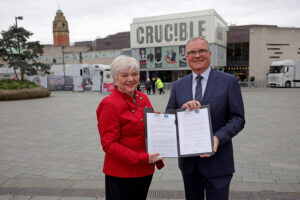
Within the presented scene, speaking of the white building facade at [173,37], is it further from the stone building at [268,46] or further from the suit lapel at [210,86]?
the suit lapel at [210,86]

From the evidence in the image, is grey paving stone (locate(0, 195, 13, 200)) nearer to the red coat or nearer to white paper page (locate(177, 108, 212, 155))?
the red coat

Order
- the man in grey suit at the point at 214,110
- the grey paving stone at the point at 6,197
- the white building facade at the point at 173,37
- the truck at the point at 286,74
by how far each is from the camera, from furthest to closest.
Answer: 1. the white building facade at the point at 173,37
2. the truck at the point at 286,74
3. the grey paving stone at the point at 6,197
4. the man in grey suit at the point at 214,110

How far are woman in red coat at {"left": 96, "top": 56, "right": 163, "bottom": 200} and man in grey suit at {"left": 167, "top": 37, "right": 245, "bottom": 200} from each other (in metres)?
0.40

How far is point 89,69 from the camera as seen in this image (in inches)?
1268

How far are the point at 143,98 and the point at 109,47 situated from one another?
2462 inches

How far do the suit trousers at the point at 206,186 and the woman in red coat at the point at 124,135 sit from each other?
404 mm

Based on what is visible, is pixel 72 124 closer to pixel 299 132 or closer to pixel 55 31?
pixel 299 132

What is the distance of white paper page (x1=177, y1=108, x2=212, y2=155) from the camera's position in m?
1.87

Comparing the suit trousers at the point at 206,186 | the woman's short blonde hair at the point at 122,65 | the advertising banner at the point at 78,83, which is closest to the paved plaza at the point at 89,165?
the suit trousers at the point at 206,186

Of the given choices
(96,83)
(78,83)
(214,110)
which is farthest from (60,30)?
(214,110)

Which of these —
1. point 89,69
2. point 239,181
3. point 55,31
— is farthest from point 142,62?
point 55,31

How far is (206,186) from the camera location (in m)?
2.14

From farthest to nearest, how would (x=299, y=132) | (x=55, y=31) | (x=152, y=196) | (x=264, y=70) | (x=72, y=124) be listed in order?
(x=55, y=31), (x=264, y=70), (x=72, y=124), (x=299, y=132), (x=152, y=196)

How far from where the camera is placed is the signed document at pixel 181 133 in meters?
1.86
